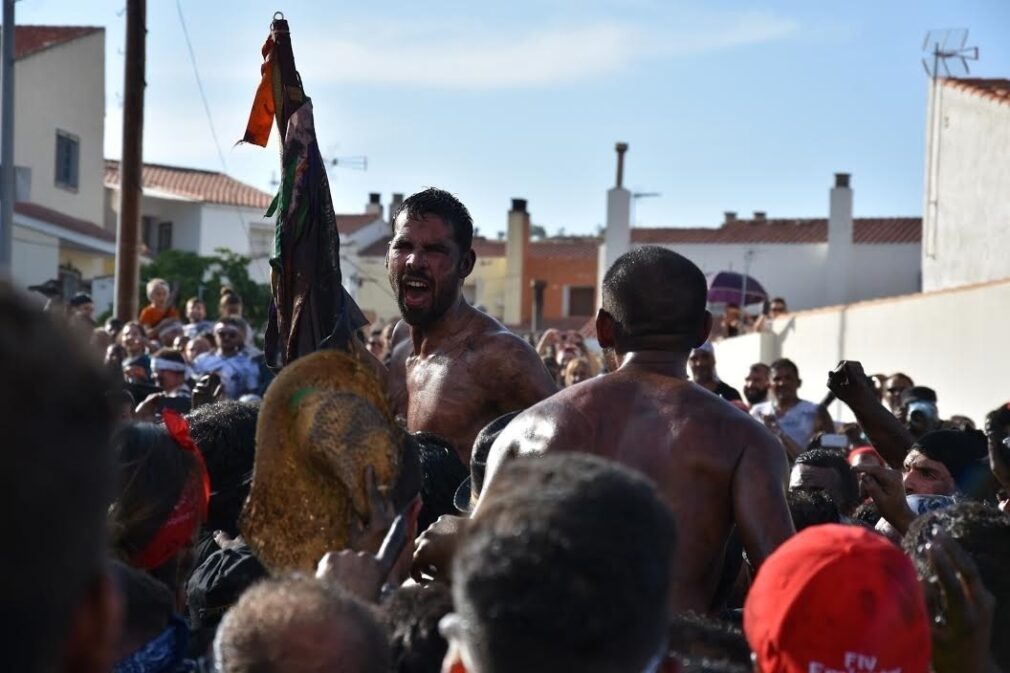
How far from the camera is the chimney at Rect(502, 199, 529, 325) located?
60.0m

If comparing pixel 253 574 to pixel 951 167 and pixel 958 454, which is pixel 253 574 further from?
pixel 951 167

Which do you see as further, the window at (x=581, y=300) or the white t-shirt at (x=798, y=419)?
the window at (x=581, y=300)

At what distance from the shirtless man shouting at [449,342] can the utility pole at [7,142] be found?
1245 cm

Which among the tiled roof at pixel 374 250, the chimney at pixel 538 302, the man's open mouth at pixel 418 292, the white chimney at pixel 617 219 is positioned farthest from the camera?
the tiled roof at pixel 374 250

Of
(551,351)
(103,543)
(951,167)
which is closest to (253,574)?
(103,543)

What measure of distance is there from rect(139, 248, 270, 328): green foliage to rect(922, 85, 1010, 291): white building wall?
14946mm

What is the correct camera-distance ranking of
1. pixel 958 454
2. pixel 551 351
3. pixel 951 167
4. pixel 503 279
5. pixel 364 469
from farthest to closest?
pixel 503 279 < pixel 951 167 < pixel 551 351 < pixel 958 454 < pixel 364 469

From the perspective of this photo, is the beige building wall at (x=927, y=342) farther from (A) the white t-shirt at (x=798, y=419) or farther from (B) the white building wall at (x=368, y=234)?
(B) the white building wall at (x=368, y=234)

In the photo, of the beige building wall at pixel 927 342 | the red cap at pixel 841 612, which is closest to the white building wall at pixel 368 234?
the beige building wall at pixel 927 342

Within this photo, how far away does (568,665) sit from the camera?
198 cm

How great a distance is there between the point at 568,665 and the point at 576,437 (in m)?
1.94

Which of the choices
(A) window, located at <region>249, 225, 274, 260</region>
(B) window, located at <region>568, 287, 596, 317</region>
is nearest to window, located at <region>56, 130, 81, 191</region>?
(A) window, located at <region>249, 225, 274, 260</region>

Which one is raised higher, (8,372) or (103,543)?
(8,372)

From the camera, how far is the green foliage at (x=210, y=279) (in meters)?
36.2
